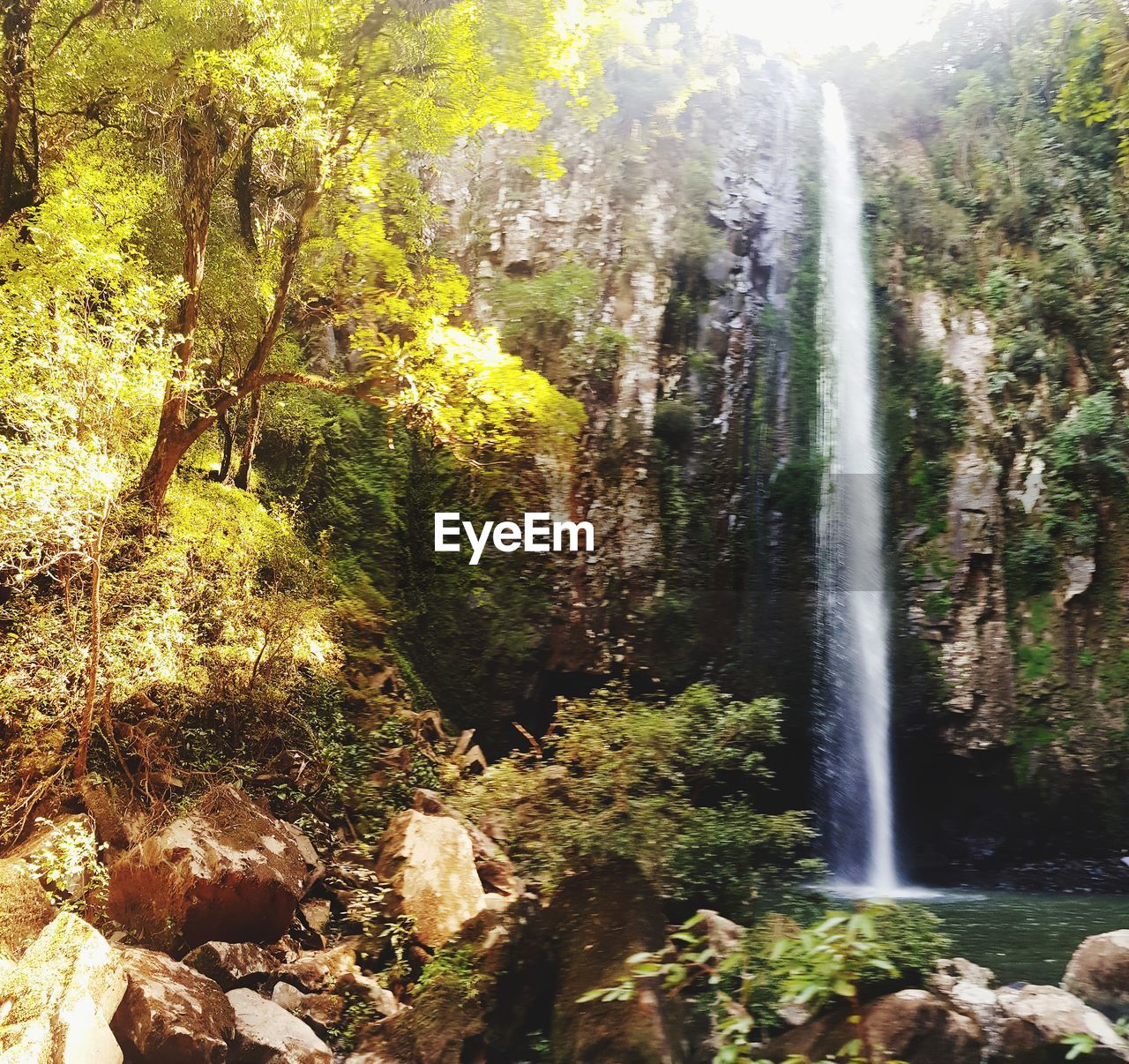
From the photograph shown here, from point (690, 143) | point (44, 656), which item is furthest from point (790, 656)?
point (44, 656)

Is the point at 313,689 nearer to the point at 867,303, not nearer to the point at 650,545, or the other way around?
the point at 650,545

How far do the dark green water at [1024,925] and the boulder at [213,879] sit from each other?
11.3 ft

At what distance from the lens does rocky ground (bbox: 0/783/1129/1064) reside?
2.95 m

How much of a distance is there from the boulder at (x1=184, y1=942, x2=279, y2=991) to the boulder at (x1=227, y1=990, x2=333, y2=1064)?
0.25ft

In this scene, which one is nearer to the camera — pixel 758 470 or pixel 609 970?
pixel 609 970

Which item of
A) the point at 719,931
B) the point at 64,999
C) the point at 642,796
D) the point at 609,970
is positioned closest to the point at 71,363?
the point at 64,999

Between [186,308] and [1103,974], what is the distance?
5386 millimetres

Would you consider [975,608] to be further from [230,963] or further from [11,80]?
[11,80]

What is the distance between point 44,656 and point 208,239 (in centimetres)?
253

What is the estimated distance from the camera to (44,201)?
3.78 m

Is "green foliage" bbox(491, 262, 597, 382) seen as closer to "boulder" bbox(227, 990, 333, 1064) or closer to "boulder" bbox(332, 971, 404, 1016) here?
"boulder" bbox(332, 971, 404, 1016)

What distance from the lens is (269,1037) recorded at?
323 centimetres

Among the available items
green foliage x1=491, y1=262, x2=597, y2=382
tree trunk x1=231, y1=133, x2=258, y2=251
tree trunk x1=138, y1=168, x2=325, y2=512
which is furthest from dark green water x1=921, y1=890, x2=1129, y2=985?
tree trunk x1=231, y1=133, x2=258, y2=251

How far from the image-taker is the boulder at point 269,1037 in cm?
317
